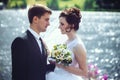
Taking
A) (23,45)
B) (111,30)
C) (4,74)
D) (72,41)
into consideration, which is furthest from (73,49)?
(111,30)

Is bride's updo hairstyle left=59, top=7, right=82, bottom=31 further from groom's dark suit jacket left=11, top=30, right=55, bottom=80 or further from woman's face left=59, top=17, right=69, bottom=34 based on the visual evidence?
groom's dark suit jacket left=11, top=30, right=55, bottom=80

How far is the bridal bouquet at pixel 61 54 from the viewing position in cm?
381

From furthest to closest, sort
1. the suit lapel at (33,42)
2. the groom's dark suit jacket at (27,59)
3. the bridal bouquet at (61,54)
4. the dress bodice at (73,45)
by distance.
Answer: the dress bodice at (73,45) < the bridal bouquet at (61,54) < the suit lapel at (33,42) < the groom's dark suit jacket at (27,59)

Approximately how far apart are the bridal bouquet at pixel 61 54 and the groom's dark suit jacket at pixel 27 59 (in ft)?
0.73

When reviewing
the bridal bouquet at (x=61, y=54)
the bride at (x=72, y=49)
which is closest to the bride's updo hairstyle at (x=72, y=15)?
the bride at (x=72, y=49)

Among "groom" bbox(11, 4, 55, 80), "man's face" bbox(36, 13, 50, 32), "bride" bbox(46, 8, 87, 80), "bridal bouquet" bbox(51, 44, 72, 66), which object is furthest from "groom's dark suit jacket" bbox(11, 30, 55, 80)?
"bride" bbox(46, 8, 87, 80)

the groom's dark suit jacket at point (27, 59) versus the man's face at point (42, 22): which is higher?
the man's face at point (42, 22)

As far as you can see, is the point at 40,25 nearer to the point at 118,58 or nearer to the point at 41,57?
the point at 41,57

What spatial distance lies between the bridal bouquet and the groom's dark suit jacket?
8.8 inches

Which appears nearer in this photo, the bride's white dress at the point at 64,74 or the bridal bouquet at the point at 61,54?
the bridal bouquet at the point at 61,54

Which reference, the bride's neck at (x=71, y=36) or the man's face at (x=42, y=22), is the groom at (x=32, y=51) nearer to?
the man's face at (x=42, y=22)

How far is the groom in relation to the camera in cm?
341

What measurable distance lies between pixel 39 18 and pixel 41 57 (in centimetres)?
33

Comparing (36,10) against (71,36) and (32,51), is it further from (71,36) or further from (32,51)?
(71,36)
